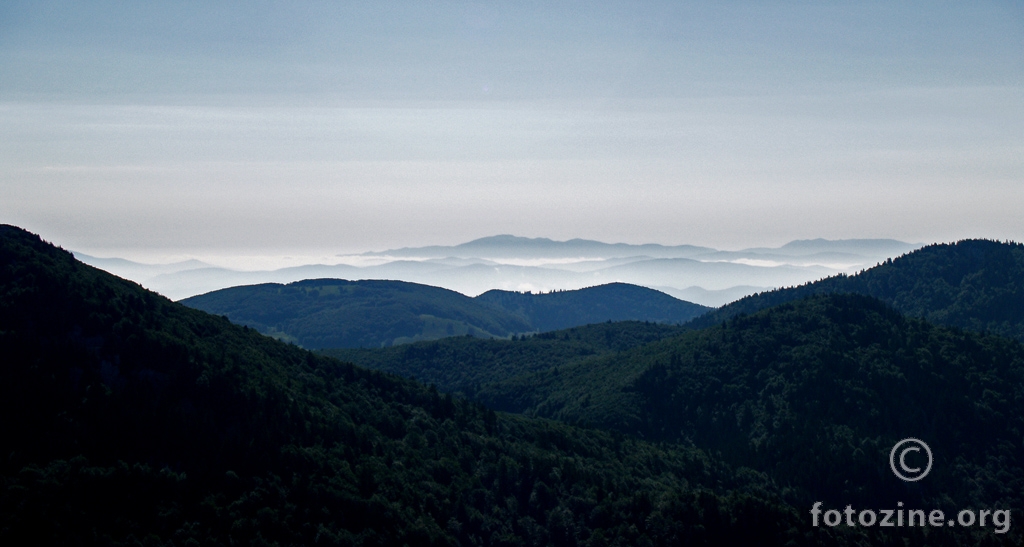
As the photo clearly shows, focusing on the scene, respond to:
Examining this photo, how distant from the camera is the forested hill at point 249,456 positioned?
7731cm

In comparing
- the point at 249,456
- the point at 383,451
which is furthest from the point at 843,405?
the point at 249,456

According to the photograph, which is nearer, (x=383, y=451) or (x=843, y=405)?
(x=383, y=451)

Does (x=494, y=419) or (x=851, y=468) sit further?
(x=851, y=468)

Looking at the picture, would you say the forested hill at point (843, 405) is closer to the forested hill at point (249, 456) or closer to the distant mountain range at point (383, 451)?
the distant mountain range at point (383, 451)

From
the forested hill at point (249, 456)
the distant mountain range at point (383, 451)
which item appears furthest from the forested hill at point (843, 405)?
the forested hill at point (249, 456)

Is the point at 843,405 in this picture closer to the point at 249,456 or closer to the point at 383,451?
the point at 383,451

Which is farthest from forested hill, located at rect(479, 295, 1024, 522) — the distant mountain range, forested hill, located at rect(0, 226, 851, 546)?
forested hill, located at rect(0, 226, 851, 546)

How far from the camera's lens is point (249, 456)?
290 ft

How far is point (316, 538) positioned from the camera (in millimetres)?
82750

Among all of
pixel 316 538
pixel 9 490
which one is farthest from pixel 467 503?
pixel 9 490

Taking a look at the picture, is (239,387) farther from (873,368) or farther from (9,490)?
(873,368)

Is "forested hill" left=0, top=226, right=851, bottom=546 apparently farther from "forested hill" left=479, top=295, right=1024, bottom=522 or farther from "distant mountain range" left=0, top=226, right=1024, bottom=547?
"forested hill" left=479, top=295, right=1024, bottom=522

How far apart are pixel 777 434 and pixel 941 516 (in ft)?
126

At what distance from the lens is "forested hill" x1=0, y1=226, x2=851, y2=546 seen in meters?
77.3
